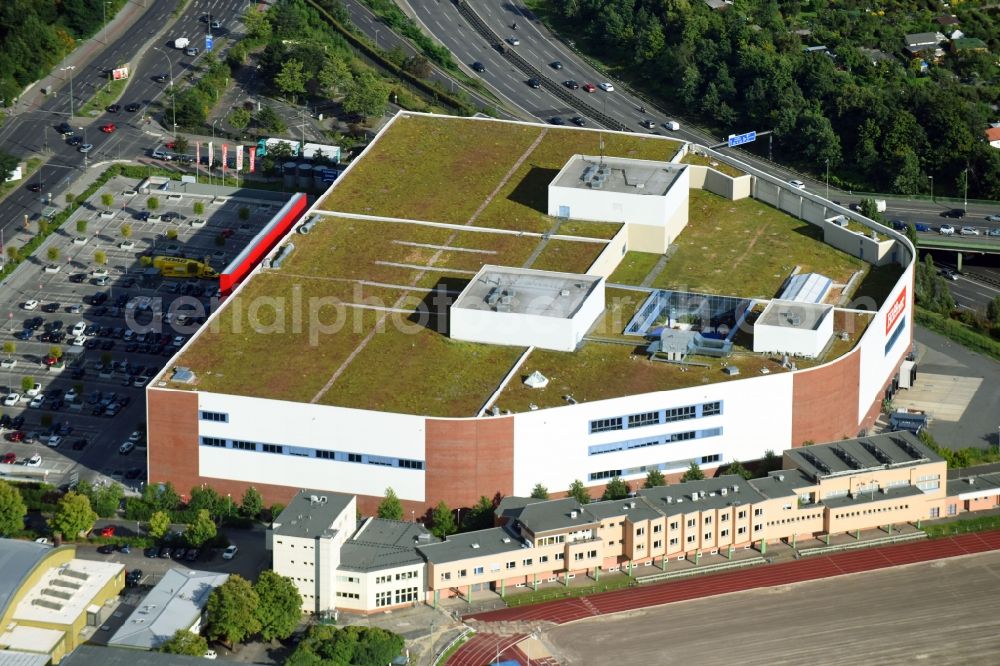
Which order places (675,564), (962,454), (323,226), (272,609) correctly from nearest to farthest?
(272,609)
(675,564)
(962,454)
(323,226)

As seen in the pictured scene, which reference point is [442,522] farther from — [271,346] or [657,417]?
[271,346]

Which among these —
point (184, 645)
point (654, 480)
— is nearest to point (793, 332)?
point (654, 480)

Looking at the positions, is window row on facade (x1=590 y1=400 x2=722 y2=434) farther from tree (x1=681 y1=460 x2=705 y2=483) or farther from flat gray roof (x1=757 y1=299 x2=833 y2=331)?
flat gray roof (x1=757 y1=299 x2=833 y2=331)

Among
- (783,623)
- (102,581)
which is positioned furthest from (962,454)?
(102,581)

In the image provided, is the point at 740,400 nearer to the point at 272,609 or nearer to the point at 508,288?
the point at 508,288

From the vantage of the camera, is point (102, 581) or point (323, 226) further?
point (323, 226)

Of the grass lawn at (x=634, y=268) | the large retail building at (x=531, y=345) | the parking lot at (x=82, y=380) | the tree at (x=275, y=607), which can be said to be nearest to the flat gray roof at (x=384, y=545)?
the large retail building at (x=531, y=345)
